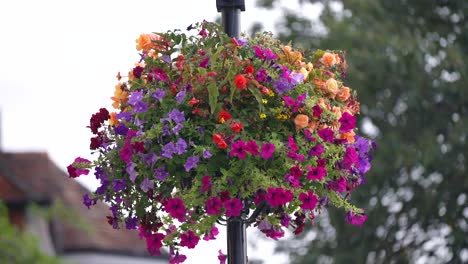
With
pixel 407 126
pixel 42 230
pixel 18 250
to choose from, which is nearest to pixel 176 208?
pixel 18 250

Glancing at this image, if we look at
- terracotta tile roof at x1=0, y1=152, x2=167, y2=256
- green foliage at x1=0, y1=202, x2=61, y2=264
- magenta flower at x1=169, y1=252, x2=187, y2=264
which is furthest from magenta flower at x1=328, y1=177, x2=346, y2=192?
terracotta tile roof at x1=0, y1=152, x2=167, y2=256

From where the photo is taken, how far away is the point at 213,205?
4.23m

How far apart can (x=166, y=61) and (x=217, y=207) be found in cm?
81

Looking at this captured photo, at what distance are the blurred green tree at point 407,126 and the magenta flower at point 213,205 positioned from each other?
7.72m

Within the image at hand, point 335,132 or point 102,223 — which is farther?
point 102,223

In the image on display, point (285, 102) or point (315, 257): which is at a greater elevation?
point (315, 257)

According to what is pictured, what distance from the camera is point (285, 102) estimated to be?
4.40m

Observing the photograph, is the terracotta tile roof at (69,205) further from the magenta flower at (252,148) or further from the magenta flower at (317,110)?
the magenta flower at (252,148)

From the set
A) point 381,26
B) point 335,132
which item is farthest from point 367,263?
point 335,132

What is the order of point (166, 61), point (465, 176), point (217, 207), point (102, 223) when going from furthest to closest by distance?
point (102, 223)
point (465, 176)
point (166, 61)
point (217, 207)

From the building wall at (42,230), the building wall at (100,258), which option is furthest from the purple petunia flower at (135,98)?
the building wall at (100,258)

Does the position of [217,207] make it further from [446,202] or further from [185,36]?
[446,202]

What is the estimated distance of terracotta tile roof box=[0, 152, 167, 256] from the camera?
14039mm

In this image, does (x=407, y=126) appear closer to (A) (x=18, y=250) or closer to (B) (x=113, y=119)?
(A) (x=18, y=250)
